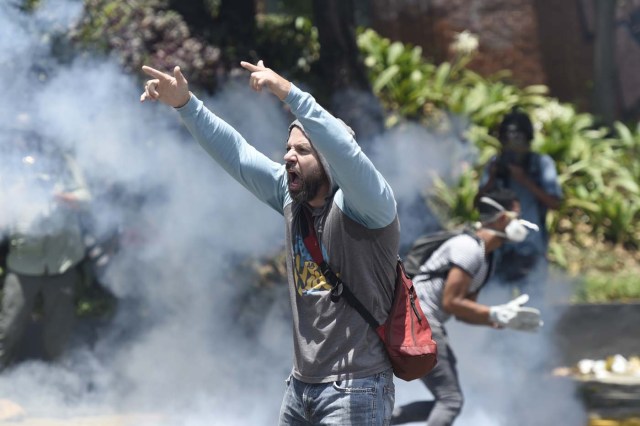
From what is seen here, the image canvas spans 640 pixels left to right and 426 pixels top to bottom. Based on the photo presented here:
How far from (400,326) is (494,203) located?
2142 millimetres

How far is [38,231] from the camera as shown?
20.0 feet

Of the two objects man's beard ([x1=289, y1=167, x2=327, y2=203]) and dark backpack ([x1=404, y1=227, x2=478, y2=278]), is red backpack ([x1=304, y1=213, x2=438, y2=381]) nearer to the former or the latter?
man's beard ([x1=289, y1=167, x2=327, y2=203])

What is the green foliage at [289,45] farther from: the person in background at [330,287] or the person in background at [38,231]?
the person in background at [330,287]

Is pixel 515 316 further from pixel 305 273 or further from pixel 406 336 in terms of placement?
pixel 305 273

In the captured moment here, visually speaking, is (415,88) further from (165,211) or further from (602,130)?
(165,211)

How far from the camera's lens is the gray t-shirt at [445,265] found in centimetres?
504

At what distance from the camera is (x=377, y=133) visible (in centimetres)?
843

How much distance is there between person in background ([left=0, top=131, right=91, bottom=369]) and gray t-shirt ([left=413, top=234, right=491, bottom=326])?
85.0 inches

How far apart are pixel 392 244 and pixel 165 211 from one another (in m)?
3.78

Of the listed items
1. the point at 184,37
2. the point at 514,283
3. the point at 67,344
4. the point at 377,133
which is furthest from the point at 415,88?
the point at 67,344

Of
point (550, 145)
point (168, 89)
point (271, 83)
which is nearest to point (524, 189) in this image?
point (550, 145)

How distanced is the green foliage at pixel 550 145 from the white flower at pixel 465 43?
158 mm

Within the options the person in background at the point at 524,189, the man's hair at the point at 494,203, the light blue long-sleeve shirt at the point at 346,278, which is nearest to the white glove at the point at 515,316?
the man's hair at the point at 494,203

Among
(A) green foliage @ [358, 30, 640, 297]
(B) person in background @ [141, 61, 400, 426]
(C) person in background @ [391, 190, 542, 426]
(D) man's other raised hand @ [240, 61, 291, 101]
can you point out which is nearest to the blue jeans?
(B) person in background @ [141, 61, 400, 426]
